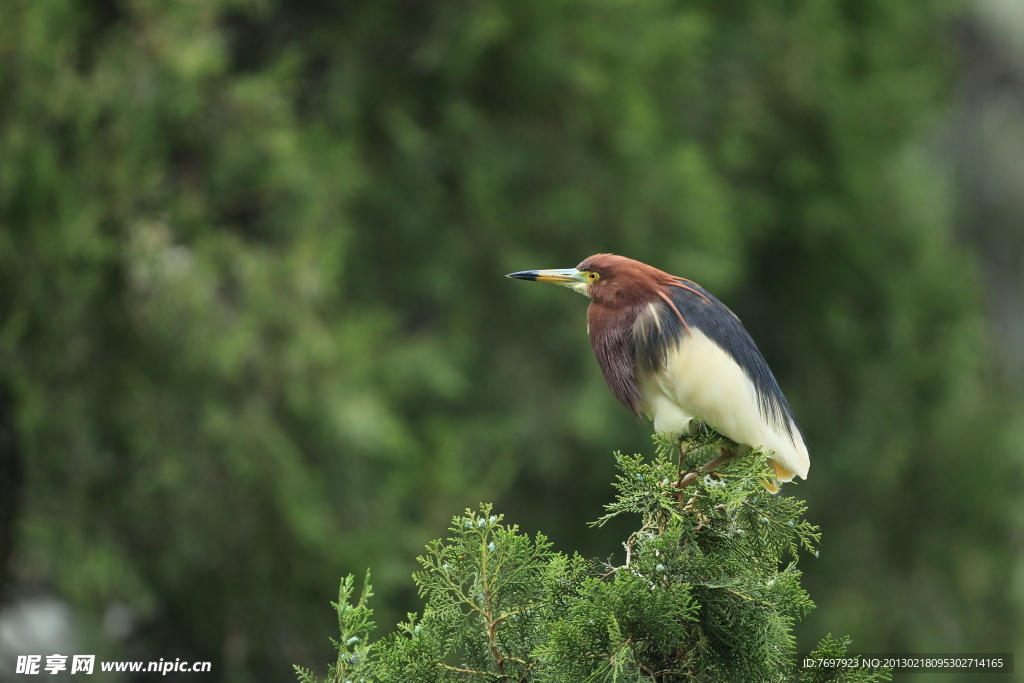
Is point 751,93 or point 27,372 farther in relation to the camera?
point 751,93

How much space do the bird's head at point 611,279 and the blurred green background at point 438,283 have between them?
12.6 ft

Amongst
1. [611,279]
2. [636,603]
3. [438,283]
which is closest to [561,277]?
[611,279]

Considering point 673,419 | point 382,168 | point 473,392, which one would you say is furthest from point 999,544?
point 673,419

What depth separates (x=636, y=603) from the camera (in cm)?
186

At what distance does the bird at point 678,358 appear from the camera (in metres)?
2.58

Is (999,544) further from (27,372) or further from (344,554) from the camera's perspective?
(27,372)

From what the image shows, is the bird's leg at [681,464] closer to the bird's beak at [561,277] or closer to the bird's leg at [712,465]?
the bird's leg at [712,465]

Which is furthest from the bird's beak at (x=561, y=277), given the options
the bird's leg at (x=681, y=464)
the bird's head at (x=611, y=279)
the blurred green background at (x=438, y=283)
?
the blurred green background at (x=438, y=283)

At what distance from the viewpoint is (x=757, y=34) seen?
1041 cm

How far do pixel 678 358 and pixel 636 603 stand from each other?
2.84 ft

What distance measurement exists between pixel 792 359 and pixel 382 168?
188 inches

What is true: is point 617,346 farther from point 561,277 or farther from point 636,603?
point 636,603

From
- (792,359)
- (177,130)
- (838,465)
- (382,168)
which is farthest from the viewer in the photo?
(792,359)

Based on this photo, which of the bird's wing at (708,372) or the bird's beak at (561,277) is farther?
the bird's beak at (561,277)
